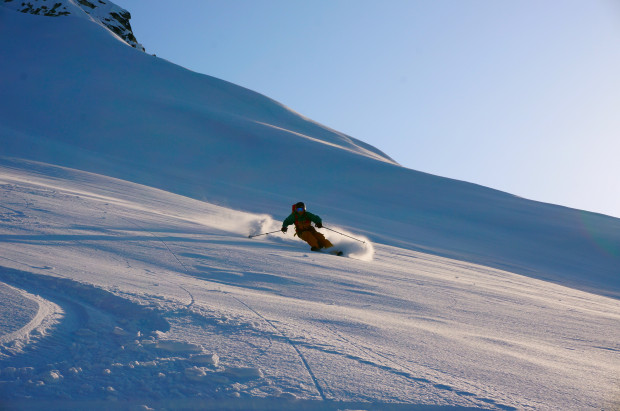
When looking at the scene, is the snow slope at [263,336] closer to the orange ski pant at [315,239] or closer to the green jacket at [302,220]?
the orange ski pant at [315,239]

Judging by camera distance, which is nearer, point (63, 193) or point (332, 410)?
point (332, 410)

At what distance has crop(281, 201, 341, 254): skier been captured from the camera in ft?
30.9

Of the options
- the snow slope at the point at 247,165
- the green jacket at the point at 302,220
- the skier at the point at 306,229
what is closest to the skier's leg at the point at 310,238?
the skier at the point at 306,229

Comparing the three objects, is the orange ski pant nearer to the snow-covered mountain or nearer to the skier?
the skier

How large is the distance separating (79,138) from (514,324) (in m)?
23.6

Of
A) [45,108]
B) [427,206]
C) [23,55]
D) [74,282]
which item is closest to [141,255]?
[74,282]

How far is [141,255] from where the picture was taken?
571 centimetres

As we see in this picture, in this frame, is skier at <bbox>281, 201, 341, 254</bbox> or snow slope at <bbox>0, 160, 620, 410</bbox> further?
A: skier at <bbox>281, 201, 341, 254</bbox>

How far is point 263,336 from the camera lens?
129 inches

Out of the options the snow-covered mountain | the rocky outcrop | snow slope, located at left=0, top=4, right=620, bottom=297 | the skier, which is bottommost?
the snow-covered mountain

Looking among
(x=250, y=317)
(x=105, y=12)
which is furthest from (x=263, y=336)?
(x=105, y=12)

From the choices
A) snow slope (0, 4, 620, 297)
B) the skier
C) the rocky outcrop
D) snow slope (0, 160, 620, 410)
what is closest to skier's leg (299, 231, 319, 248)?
the skier

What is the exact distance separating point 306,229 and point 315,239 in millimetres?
340

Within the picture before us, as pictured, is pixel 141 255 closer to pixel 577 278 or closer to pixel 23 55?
pixel 577 278
